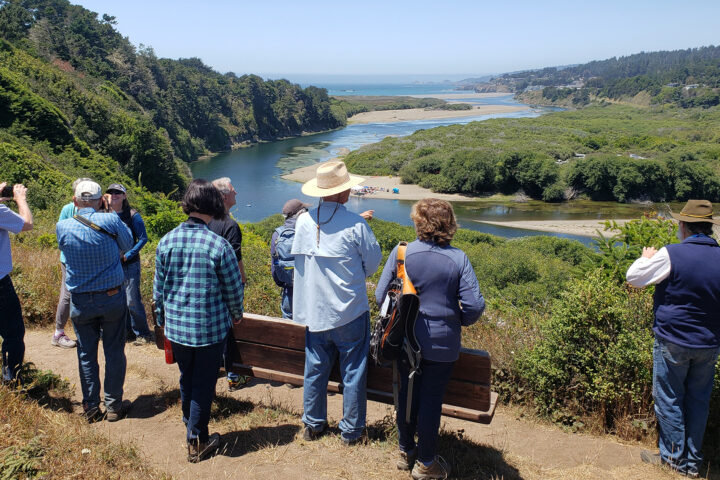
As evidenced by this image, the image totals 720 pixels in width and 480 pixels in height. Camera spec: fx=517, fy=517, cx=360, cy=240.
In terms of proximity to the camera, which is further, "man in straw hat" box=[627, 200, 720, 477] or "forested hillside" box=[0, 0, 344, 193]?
"forested hillside" box=[0, 0, 344, 193]

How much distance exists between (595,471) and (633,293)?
6.09ft

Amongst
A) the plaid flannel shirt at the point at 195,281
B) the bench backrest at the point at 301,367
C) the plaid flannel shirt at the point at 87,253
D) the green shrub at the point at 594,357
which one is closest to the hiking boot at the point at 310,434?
the bench backrest at the point at 301,367

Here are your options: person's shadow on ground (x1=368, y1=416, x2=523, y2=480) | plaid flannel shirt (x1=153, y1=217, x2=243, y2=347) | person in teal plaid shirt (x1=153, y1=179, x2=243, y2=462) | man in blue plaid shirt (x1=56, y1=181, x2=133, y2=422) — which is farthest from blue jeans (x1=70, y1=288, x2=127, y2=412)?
person's shadow on ground (x1=368, y1=416, x2=523, y2=480)

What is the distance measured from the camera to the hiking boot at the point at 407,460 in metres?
3.13

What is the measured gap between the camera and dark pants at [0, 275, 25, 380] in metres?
3.45

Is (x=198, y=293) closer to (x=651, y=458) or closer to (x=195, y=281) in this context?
(x=195, y=281)

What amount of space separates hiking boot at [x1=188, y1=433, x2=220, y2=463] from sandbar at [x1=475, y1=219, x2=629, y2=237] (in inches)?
1304

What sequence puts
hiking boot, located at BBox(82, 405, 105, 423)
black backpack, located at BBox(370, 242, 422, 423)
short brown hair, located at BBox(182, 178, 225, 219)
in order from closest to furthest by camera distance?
black backpack, located at BBox(370, 242, 422, 423) < short brown hair, located at BBox(182, 178, 225, 219) < hiking boot, located at BBox(82, 405, 105, 423)

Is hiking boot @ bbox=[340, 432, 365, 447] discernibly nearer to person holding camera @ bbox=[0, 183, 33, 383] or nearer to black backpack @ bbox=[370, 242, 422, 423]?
black backpack @ bbox=[370, 242, 422, 423]

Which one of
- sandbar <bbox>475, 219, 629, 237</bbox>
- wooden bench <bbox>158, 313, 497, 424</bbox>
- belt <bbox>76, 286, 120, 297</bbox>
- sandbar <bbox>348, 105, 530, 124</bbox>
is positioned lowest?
sandbar <bbox>475, 219, 629, 237</bbox>

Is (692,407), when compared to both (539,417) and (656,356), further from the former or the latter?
(539,417)

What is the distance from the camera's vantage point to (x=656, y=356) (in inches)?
129

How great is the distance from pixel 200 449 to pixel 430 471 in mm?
1410

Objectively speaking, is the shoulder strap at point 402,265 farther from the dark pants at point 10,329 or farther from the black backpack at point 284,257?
the dark pants at point 10,329
